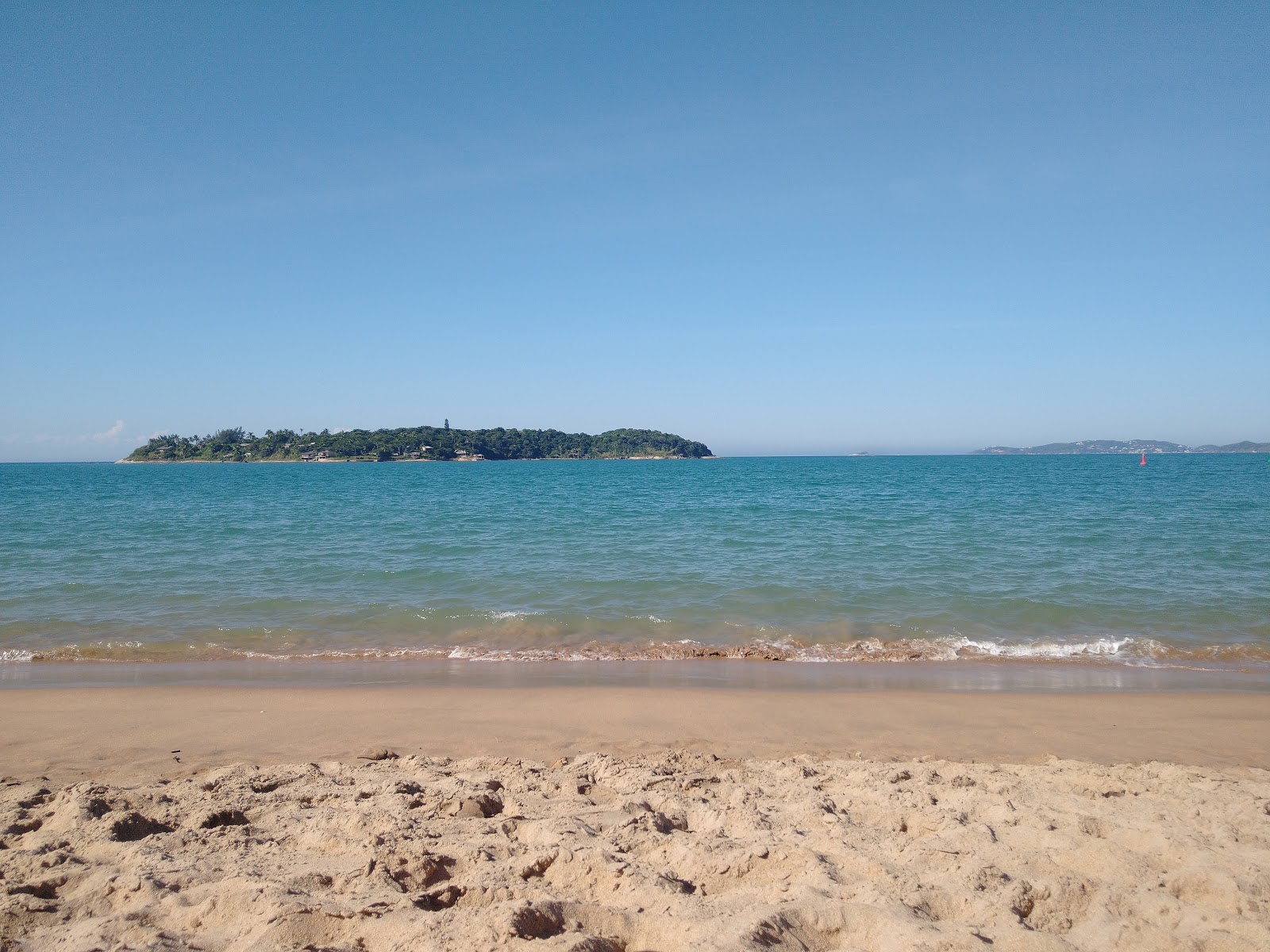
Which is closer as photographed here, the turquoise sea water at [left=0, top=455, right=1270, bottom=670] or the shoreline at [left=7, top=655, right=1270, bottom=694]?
the shoreline at [left=7, top=655, right=1270, bottom=694]

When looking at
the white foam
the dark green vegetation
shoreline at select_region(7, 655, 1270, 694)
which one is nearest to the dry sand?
shoreline at select_region(7, 655, 1270, 694)

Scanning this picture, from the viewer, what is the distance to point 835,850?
381 centimetres

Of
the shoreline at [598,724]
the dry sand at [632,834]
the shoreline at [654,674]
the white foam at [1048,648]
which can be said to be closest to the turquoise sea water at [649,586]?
the white foam at [1048,648]

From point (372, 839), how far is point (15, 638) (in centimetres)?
931

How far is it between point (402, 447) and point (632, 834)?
118885mm

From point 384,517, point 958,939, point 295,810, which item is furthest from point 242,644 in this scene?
point 384,517

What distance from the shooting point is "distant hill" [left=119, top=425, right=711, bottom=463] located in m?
115

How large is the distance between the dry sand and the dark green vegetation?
11128 centimetres

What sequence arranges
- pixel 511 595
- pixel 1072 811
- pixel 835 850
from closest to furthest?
1. pixel 835 850
2. pixel 1072 811
3. pixel 511 595

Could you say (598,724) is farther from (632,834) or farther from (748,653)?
(748,653)

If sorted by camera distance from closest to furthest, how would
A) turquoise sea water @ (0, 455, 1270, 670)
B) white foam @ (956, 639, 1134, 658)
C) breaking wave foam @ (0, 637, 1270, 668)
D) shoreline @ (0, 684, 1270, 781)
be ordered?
shoreline @ (0, 684, 1270, 781) → breaking wave foam @ (0, 637, 1270, 668) → white foam @ (956, 639, 1134, 658) → turquoise sea water @ (0, 455, 1270, 670)

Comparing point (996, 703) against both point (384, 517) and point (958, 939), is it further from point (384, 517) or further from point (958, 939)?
point (384, 517)

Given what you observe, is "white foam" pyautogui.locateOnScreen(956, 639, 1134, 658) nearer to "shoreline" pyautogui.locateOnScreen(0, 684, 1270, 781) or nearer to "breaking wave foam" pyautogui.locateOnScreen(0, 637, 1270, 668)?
"breaking wave foam" pyautogui.locateOnScreen(0, 637, 1270, 668)

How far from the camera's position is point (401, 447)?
116 m
